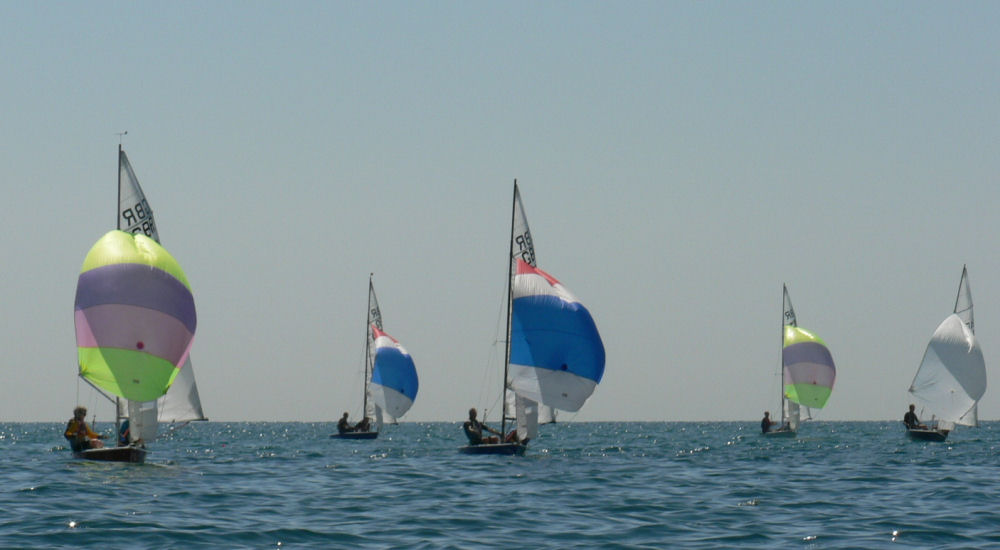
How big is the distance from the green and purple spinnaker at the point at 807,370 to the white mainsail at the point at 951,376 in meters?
15.5

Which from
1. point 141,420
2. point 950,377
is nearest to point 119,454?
point 141,420

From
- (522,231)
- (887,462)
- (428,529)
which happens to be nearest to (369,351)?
(522,231)

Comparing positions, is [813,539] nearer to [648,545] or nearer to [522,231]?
[648,545]

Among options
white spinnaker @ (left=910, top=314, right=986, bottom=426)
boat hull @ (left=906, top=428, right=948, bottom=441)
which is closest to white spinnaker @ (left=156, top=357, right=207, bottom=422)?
boat hull @ (left=906, top=428, right=948, bottom=441)

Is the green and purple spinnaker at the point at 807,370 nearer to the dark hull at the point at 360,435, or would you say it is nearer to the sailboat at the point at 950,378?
the sailboat at the point at 950,378

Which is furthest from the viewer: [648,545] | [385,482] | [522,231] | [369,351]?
[369,351]

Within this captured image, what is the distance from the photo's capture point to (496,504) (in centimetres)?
2708

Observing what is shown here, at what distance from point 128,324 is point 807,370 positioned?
58.6 metres

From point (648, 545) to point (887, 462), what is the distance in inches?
996

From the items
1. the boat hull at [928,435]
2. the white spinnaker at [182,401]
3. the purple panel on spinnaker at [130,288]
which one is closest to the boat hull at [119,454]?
the white spinnaker at [182,401]

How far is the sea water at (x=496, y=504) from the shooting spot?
21.6 meters

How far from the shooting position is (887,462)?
44.0 meters

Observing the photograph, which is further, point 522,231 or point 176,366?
point 522,231

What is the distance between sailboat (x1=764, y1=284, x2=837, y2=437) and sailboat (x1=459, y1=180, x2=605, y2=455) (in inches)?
1733
